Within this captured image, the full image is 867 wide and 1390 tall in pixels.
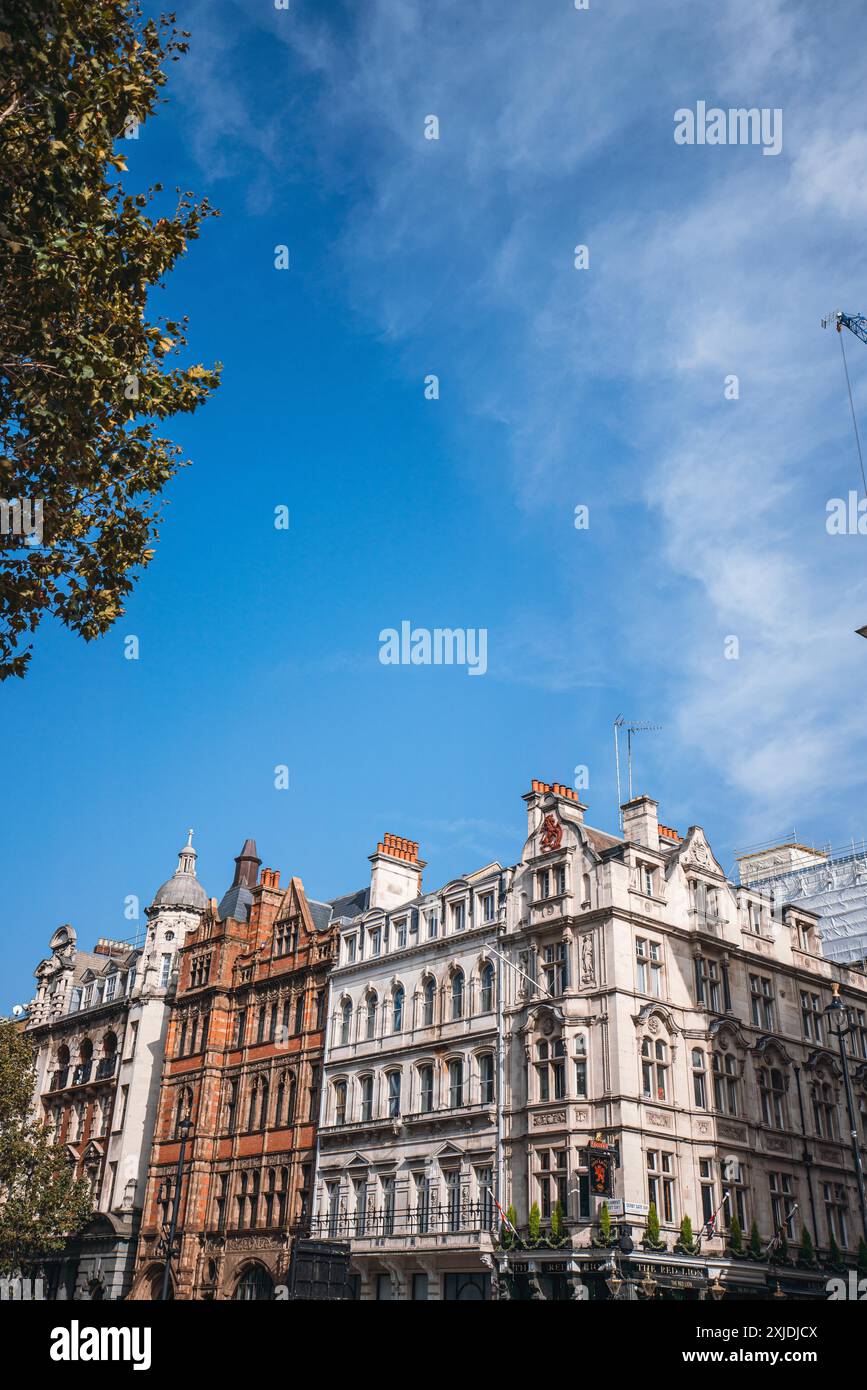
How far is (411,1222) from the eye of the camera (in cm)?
4344

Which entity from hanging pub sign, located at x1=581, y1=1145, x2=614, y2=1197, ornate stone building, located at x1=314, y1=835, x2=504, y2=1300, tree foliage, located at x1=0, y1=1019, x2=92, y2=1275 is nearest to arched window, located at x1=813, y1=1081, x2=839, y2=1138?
hanging pub sign, located at x1=581, y1=1145, x2=614, y2=1197

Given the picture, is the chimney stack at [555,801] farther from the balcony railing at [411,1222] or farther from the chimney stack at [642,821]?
the balcony railing at [411,1222]

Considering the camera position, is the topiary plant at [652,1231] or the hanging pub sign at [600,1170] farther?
the topiary plant at [652,1231]

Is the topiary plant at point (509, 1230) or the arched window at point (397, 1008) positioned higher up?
the arched window at point (397, 1008)

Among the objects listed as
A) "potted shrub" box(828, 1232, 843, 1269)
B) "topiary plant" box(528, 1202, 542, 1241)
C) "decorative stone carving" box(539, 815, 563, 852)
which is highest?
"decorative stone carving" box(539, 815, 563, 852)

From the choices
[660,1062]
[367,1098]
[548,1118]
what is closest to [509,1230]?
[548,1118]

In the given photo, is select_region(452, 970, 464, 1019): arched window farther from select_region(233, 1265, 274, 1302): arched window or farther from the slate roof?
the slate roof

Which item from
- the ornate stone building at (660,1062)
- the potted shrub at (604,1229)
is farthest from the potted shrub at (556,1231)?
the potted shrub at (604,1229)

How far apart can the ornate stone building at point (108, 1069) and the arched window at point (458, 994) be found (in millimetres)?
23451

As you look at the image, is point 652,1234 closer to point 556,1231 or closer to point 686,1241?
point 686,1241

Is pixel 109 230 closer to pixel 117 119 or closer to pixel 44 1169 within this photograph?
pixel 117 119

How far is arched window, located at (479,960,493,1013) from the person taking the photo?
4444 centimetres

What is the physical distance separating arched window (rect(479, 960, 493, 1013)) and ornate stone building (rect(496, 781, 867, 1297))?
1157 mm

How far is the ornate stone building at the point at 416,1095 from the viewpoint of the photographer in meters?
41.6
